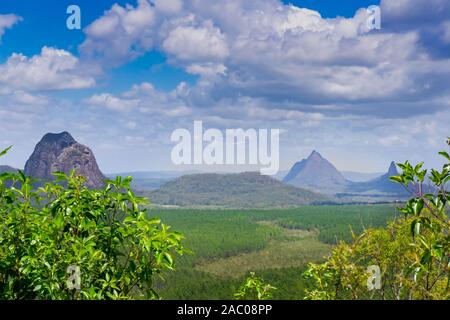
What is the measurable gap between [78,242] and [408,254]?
642cm

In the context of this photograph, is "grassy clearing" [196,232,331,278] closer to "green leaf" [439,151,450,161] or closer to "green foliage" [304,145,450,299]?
"green foliage" [304,145,450,299]

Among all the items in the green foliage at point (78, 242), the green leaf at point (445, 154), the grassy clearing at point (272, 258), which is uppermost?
the green leaf at point (445, 154)

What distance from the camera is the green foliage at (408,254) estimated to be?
4.76m

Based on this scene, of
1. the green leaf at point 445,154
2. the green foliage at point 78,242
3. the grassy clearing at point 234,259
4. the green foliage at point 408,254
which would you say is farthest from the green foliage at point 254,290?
the grassy clearing at point 234,259

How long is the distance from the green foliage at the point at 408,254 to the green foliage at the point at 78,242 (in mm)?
2518

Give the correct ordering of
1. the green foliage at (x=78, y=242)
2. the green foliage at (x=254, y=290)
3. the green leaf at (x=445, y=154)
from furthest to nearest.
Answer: the green foliage at (x=254, y=290) → the green foliage at (x=78, y=242) → the green leaf at (x=445, y=154)

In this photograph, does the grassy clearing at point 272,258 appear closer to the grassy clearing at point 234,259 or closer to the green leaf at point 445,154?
the grassy clearing at point 234,259

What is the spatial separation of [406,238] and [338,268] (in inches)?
108

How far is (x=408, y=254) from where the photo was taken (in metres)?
8.85

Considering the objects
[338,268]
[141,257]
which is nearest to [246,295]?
[338,268]

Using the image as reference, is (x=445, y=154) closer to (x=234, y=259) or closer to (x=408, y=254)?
(x=408, y=254)
